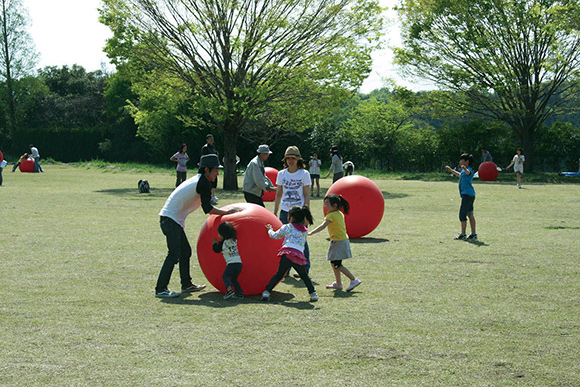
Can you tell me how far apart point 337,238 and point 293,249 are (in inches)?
43.0

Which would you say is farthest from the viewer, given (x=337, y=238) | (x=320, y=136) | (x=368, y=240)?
(x=320, y=136)

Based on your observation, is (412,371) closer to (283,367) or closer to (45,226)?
(283,367)

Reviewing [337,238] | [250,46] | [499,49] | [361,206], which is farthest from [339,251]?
[499,49]

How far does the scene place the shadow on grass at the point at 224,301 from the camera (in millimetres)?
8156

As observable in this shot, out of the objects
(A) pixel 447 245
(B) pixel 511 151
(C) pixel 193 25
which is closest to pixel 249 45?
(C) pixel 193 25

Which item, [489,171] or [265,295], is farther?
[489,171]

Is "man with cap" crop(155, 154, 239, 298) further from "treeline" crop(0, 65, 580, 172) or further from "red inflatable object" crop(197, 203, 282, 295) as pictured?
"treeline" crop(0, 65, 580, 172)

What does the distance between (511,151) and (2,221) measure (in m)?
38.4

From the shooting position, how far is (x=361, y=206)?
1432 centimetres

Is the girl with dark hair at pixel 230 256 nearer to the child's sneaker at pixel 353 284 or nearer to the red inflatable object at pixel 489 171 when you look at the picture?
the child's sneaker at pixel 353 284

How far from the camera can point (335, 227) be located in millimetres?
9406

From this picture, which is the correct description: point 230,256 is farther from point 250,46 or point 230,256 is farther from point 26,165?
point 26,165

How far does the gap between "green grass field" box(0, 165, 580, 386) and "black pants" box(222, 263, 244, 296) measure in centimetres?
23

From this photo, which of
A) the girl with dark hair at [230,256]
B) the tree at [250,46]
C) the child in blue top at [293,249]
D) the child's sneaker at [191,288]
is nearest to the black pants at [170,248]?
the child's sneaker at [191,288]
